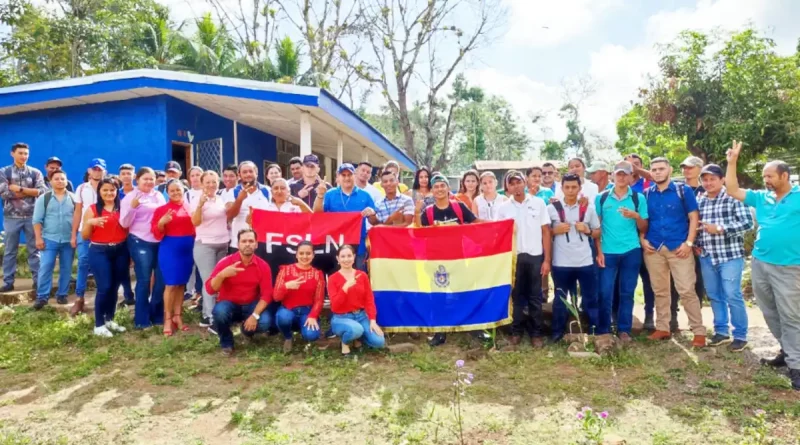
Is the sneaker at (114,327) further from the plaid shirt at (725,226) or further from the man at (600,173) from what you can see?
the plaid shirt at (725,226)

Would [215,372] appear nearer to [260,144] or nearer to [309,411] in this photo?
[309,411]

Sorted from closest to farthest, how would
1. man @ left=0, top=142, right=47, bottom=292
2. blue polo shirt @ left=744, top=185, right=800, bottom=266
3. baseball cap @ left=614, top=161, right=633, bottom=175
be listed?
blue polo shirt @ left=744, top=185, right=800, bottom=266
baseball cap @ left=614, top=161, right=633, bottom=175
man @ left=0, top=142, right=47, bottom=292

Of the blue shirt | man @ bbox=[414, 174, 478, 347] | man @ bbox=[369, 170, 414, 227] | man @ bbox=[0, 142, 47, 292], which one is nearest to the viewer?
man @ bbox=[414, 174, 478, 347]

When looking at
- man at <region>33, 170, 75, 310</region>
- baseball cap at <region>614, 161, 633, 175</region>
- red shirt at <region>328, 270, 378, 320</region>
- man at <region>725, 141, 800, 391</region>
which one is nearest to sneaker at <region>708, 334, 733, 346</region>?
man at <region>725, 141, 800, 391</region>

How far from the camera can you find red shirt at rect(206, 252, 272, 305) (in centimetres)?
468

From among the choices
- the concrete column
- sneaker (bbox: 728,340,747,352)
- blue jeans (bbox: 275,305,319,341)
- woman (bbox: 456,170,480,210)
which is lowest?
sneaker (bbox: 728,340,747,352)

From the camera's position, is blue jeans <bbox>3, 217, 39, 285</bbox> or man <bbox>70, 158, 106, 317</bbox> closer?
man <bbox>70, 158, 106, 317</bbox>

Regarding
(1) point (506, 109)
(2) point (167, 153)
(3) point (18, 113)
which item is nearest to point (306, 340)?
(2) point (167, 153)

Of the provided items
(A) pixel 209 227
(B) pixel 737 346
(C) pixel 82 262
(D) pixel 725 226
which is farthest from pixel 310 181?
(B) pixel 737 346

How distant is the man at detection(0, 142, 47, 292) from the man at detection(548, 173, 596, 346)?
6236 millimetres

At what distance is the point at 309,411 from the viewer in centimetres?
349

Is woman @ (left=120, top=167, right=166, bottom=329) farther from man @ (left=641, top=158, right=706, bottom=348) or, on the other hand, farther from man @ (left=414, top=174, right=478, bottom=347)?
man @ (left=641, top=158, right=706, bottom=348)

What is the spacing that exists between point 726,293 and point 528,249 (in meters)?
1.82

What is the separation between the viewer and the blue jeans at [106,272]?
16.5 feet
